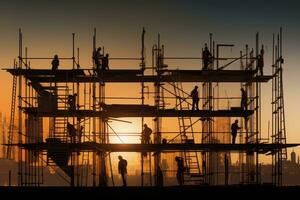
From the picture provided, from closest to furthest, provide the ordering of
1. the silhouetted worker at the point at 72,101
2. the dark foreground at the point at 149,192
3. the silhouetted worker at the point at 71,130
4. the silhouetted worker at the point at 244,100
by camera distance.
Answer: the dark foreground at the point at 149,192 → the silhouetted worker at the point at 71,130 → the silhouetted worker at the point at 72,101 → the silhouetted worker at the point at 244,100

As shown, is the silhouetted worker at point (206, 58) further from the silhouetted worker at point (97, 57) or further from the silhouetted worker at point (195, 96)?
the silhouetted worker at point (97, 57)

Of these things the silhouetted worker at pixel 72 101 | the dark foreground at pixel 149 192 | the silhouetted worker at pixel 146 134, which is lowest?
the dark foreground at pixel 149 192

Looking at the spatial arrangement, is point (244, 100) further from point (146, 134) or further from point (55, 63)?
point (55, 63)

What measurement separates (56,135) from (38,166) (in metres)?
3.63

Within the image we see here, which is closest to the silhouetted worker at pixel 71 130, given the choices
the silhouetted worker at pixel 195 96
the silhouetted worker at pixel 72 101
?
the silhouetted worker at pixel 72 101

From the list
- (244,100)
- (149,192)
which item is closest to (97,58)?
(244,100)

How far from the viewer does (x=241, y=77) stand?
51.8 m

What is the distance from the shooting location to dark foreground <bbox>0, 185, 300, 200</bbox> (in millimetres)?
37281

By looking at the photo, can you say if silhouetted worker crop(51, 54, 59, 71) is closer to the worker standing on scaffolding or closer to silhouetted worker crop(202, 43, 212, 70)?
the worker standing on scaffolding

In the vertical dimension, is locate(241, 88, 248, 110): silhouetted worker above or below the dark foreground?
above

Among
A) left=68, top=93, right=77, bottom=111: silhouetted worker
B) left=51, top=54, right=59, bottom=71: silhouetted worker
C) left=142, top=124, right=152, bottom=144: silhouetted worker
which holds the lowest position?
left=142, top=124, right=152, bottom=144: silhouetted worker

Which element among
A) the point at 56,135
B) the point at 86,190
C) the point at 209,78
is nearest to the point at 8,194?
the point at 86,190

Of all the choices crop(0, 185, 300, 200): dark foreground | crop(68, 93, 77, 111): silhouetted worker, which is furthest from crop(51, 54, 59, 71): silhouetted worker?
crop(0, 185, 300, 200): dark foreground

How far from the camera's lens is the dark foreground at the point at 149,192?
37.3 m
